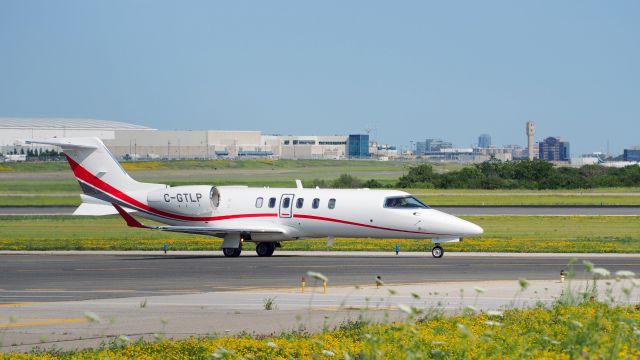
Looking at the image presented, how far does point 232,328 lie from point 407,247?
25.1 meters

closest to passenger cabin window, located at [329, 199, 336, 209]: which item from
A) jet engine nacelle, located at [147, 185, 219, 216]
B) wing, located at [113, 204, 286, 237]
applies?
wing, located at [113, 204, 286, 237]

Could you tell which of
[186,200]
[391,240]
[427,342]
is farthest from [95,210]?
[427,342]

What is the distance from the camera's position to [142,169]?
140125 millimetres

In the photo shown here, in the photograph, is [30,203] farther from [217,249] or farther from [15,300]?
[15,300]

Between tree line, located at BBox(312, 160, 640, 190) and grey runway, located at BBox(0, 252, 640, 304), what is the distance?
59.1 metres

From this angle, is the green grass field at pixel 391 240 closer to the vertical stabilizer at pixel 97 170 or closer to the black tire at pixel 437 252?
the vertical stabilizer at pixel 97 170

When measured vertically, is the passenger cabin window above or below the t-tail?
below

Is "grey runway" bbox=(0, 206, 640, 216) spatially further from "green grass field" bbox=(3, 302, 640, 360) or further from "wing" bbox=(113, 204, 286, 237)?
"green grass field" bbox=(3, 302, 640, 360)

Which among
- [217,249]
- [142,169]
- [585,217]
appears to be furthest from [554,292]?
[142,169]

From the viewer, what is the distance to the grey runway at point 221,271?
28.1 metres

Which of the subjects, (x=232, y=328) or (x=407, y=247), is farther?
(x=407, y=247)

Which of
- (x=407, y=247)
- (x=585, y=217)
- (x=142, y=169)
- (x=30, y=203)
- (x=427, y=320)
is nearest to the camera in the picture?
(x=427, y=320)

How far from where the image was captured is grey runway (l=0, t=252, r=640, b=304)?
28.1 m

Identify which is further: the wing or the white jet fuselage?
the wing
